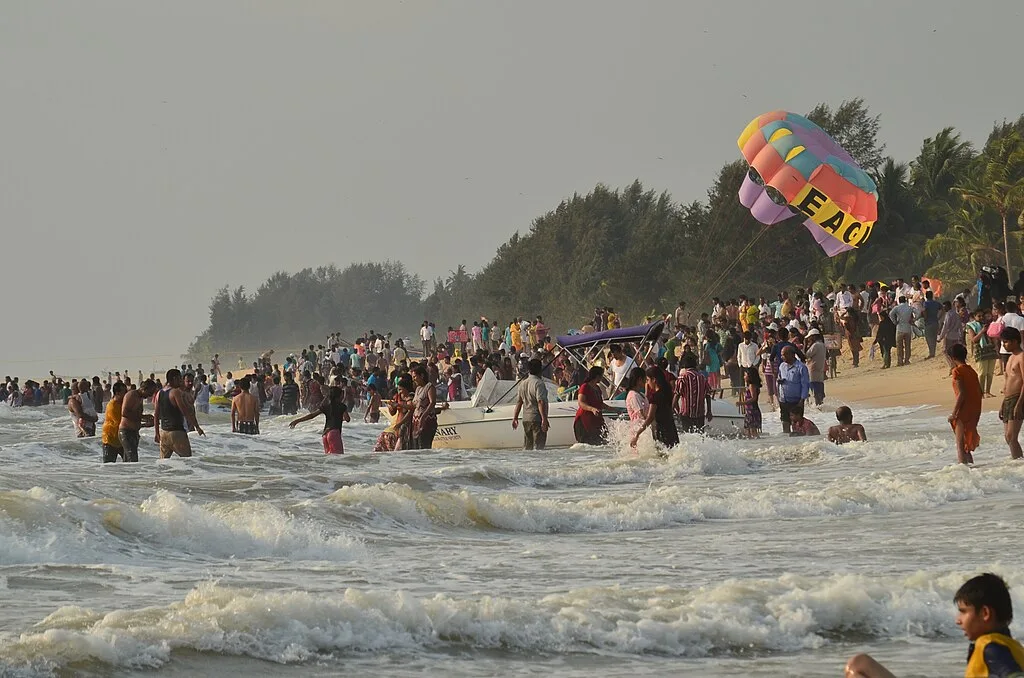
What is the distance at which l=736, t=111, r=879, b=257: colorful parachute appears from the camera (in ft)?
102

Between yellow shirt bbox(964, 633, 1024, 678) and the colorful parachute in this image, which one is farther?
the colorful parachute

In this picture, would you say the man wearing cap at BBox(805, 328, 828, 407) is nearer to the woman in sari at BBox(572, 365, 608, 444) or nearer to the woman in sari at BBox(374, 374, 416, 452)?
the woman in sari at BBox(572, 365, 608, 444)

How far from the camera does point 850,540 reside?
431 inches

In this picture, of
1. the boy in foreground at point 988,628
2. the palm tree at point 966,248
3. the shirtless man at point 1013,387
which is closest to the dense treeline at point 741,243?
the palm tree at point 966,248

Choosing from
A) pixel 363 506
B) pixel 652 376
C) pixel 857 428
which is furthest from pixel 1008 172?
pixel 363 506

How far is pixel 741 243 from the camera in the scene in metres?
64.0

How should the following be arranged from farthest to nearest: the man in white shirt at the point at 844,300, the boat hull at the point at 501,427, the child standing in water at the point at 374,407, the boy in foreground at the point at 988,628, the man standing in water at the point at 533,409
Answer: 1. the man in white shirt at the point at 844,300
2. the child standing in water at the point at 374,407
3. the boat hull at the point at 501,427
4. the man standing in water at the point at 533,409
5. the boy in foreground at the point at 988,628

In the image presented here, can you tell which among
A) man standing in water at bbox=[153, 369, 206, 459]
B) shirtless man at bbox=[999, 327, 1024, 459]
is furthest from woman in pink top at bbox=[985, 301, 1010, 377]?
man standing in water at bbox=[153, 369, 206, 459]

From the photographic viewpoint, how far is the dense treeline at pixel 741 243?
46625 mm

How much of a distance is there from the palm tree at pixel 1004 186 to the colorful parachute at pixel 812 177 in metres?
12.2

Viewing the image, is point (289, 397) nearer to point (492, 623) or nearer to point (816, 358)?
point (816, 358)

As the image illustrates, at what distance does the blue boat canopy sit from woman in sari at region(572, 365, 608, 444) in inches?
68.7

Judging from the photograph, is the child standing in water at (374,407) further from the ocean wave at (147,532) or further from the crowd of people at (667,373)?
the ocean wave at (147,532)

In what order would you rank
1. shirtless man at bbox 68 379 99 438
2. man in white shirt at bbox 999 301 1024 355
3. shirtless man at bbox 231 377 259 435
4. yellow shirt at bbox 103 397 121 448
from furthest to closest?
shirtless man at bbox 68 379 99 438, shirtless man at bbox 231 377 259 435, man in white shirt at bbox 999 301 1024 355, yellow shirt at bbox 103 397 121 448
